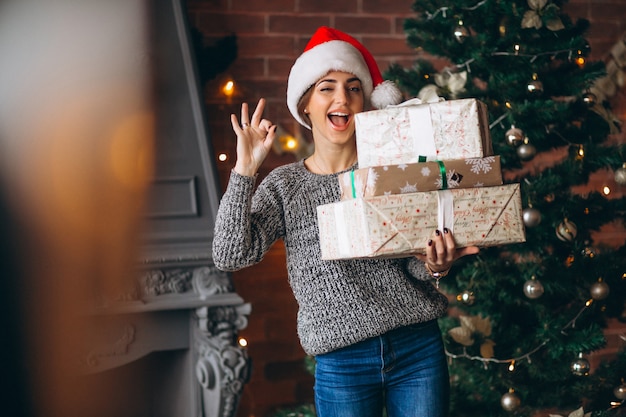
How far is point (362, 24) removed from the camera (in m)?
3.06

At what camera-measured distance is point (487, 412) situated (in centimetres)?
242

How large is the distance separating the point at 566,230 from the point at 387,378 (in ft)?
2.90

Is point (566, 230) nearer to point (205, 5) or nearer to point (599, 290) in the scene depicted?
point (599, 290)

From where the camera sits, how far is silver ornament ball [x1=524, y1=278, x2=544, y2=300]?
2221mm

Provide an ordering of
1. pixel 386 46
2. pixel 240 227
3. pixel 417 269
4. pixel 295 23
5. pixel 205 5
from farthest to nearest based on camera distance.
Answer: pixel 386 46 < pixel 295 23 < pixel 205 5 < pixel 417 269 < pixel 240 227

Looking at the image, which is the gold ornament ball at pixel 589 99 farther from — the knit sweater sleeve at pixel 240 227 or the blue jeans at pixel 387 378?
the knit sweater sleeve at pixel 240 227

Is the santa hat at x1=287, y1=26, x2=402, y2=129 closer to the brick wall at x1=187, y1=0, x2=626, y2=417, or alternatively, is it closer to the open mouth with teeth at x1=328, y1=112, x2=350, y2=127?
the open mouth with teeth at x1=328, y1=112, x2=350, y2=127

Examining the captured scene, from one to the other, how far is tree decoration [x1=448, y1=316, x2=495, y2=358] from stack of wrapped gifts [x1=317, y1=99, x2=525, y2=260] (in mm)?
860

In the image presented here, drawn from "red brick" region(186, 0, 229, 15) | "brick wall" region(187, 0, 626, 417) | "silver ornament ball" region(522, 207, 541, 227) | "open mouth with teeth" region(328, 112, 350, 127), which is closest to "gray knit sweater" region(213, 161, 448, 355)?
"open mouth with teeth" region(328, 112, 350, 127)

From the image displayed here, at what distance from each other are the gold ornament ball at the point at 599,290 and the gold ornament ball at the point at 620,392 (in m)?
0.31

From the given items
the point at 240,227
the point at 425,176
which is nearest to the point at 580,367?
the point at 425,176

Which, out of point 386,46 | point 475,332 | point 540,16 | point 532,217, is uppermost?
point 386,46

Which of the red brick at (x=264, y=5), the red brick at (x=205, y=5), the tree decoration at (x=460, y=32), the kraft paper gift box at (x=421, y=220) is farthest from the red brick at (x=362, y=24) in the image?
the kraft paper gift box at (x=421, y=220)

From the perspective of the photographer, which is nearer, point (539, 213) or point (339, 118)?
point (339, 118)
